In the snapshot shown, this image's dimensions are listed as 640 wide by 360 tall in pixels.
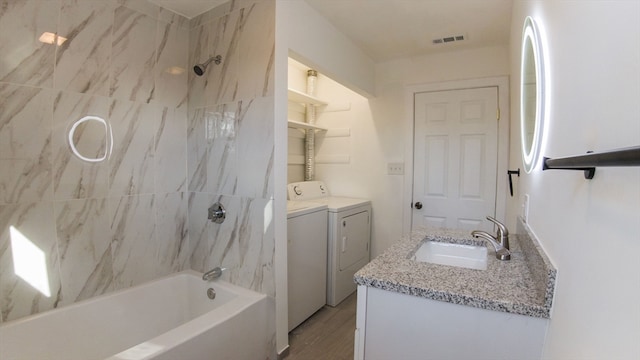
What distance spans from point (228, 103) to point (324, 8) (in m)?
0.95

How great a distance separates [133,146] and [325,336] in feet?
6.22

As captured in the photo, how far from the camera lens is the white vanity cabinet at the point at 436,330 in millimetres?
899

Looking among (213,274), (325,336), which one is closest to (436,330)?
(325,336)

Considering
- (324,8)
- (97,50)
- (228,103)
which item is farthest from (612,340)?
(97,50)

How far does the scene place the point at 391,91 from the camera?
3107 millimetres

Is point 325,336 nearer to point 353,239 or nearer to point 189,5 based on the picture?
point 353,239

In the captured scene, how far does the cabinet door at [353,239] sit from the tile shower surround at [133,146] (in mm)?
964

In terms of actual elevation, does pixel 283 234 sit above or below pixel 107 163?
below

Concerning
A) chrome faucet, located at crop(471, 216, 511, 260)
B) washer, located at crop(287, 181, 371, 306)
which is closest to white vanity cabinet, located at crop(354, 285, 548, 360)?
chrome faucet, located at crop(471, 216, 511, 260)

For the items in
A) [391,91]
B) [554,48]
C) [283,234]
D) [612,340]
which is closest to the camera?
[612,340]

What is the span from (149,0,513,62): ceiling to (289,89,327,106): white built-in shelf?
0.65m

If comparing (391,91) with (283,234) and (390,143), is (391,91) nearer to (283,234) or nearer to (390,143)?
(390,143)

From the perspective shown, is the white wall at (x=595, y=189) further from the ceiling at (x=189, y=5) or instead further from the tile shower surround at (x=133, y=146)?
the ceiling at (x=189, y=5)

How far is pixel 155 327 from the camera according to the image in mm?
2000
